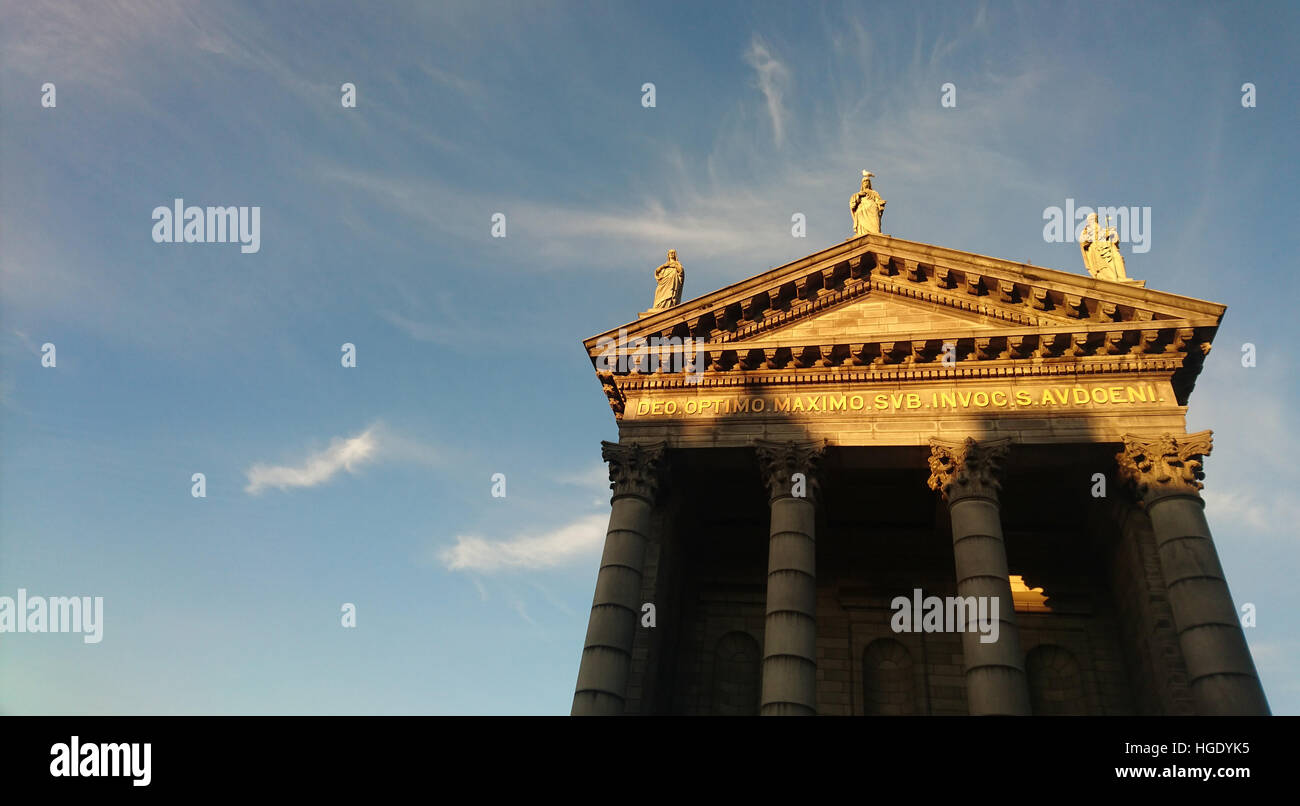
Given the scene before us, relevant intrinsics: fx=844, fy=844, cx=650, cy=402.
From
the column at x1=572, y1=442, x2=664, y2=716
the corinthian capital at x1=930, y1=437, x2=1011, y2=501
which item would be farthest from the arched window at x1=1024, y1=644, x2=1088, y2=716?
the column at x1=572, y1=442, x2=664, y2=716

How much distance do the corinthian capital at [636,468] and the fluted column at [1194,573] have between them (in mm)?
11506

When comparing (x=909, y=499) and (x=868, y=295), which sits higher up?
(x=868, y=295)

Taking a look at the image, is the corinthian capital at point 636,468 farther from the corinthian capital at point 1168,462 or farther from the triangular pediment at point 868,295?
the corinthian capital at point 1168,462

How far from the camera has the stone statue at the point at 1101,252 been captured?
23.5 metres

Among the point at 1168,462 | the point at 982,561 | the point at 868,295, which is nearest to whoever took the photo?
the point at 982,561

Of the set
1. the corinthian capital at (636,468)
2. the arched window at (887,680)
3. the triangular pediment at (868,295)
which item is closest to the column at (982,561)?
the triangular pediment at (868,295)

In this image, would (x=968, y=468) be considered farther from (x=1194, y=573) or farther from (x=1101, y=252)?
(x=1101, y=252)

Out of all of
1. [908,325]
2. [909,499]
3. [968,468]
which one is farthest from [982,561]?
[908,325]

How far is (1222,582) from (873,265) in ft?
39.2

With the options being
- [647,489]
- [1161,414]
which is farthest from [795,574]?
[1161,414]

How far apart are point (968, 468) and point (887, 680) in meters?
7.62

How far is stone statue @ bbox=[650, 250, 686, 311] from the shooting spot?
26.1m

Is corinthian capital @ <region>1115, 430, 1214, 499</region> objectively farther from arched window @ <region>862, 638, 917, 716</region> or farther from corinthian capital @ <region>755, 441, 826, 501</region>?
arched window @ <region>862, 638, 917, 716</region>

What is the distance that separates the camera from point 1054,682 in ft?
77.7
